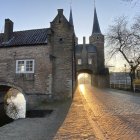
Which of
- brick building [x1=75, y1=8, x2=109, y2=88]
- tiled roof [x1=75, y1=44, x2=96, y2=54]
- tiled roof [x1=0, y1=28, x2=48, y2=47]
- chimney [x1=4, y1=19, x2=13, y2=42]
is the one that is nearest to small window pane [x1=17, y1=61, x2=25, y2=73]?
tiled roof [x1=0, y1=28, x2=48, y2=47]

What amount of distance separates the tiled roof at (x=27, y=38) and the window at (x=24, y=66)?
1761mm

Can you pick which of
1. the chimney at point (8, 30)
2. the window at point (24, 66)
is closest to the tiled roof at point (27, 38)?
the chimney at point (8, 30)

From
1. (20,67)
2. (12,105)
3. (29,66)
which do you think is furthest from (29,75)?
(12,105)

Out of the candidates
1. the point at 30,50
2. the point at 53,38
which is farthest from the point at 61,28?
the point at 30,50

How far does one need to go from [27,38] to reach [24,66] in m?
3.11

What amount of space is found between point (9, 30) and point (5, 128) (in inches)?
597

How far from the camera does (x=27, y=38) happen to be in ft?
69.9

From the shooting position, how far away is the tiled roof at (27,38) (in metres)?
20.4

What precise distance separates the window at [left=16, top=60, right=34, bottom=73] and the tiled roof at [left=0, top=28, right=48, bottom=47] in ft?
5.78

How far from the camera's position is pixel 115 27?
35.8m

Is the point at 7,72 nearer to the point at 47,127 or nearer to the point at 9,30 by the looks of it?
the point at 9,30

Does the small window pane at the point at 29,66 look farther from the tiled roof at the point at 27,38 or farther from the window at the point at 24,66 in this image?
the tiled roof at the point at 27,38

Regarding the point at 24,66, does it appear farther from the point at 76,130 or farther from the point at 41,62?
the point at 76,130

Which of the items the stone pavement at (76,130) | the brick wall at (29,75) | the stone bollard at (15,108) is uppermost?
the brick wall at (29,75)
